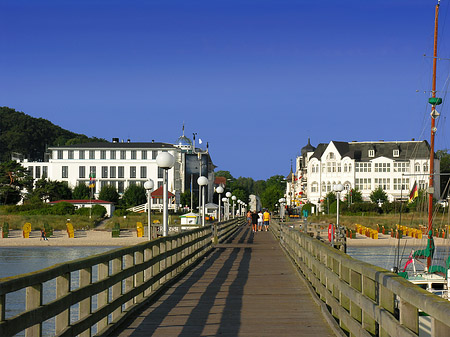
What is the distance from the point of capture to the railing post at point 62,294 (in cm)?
711

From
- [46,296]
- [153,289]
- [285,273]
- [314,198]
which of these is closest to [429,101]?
[285,273]

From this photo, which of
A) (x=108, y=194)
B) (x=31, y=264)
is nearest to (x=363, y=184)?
(x=108, y=194)

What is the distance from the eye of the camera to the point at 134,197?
121 metres

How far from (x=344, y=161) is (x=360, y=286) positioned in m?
114

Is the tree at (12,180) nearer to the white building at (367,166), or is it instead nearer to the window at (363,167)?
the white building at (367,166)

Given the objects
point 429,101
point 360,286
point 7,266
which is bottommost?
point 7,266

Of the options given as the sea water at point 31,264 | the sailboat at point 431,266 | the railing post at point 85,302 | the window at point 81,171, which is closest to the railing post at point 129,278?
the railing post at point 85,302

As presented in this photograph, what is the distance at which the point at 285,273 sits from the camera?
18547 millimetres

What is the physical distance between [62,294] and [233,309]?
498 centimetres

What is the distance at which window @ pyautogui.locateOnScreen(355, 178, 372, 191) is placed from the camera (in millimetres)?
119450

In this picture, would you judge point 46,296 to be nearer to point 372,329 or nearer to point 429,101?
point 372,329

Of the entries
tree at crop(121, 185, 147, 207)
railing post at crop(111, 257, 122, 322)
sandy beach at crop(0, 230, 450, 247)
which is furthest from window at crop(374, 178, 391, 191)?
railing post at crop(111, 257, 122, 322)

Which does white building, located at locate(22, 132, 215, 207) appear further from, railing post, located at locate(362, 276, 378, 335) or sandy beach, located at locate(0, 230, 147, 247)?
railing post, located at locate(362, 276, 378, 335)

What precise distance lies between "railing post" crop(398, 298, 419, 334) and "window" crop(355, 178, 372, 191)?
4576 inches
